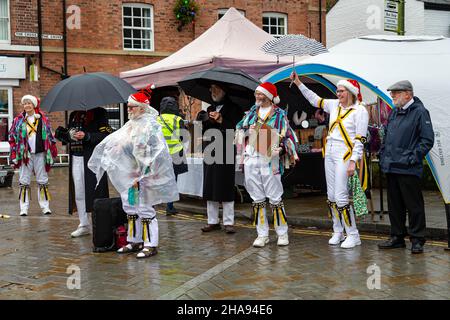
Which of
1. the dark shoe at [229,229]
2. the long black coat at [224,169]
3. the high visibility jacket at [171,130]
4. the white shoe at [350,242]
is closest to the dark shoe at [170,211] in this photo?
the high visibility jacket at [171,130]

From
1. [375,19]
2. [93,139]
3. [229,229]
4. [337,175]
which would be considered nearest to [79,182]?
[93,139]

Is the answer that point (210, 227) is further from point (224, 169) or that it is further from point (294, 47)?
point (294, 47)

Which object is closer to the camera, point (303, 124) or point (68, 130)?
point (68, 130)

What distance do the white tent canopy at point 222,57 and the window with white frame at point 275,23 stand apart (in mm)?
10730

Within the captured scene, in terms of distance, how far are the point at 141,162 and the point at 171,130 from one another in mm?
2479

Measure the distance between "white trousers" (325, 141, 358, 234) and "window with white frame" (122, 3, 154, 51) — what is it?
52.8 ft

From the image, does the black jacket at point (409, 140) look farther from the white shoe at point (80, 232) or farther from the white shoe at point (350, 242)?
A: the white shoe at point (80, 232)

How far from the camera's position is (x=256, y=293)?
538 centimetres

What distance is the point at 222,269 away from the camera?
632cm

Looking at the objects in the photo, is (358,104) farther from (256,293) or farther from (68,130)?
(68,130)

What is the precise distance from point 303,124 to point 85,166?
5299 mm

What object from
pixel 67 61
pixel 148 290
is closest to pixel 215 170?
pixel 148 290

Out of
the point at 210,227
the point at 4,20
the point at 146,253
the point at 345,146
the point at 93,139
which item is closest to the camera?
the point at 146,253
